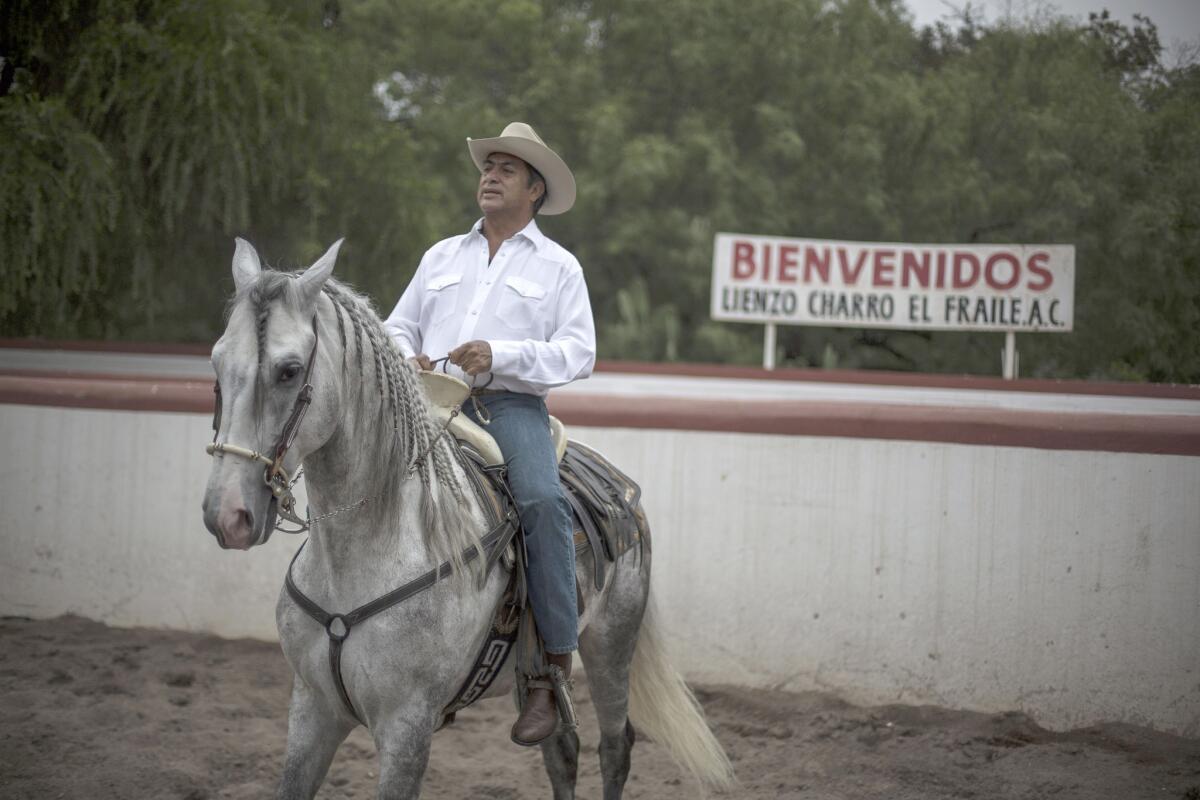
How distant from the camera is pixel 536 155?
3.76 meters

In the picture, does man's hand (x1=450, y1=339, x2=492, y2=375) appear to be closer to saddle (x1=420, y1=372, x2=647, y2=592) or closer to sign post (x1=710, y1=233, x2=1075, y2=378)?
saddle (x1=420, y1=372, x2=647, y2=592)

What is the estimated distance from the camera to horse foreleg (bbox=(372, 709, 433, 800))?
305cm

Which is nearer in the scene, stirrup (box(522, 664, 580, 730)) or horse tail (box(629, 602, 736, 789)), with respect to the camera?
stirrup (box(522, 664, 580, 730))

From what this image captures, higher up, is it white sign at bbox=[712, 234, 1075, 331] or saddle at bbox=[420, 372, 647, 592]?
white sign at bbox=[712, 234, 1075, 331]

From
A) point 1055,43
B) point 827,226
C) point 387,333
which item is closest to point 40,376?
point 387,333

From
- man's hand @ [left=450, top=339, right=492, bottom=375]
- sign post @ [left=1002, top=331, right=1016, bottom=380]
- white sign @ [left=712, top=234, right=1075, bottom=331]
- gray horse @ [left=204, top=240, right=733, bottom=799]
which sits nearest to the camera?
gray horse @ [left=204, top=240, right=733, bottom=799]

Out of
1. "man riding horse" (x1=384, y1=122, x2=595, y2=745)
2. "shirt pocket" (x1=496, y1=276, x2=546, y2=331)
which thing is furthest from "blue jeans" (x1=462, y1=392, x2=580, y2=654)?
"shirt pocket" (x1=496, y1=276, x2=546, y2=331)

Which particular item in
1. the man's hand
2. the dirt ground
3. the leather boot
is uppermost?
the man's hand

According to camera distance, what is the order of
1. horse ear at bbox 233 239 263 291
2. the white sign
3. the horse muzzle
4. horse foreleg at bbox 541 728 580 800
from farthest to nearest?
the white sign < horse foreleg at bbox 541 728 580 800 < horse ear at bbox 233 239 263 291 < the horse muzzle

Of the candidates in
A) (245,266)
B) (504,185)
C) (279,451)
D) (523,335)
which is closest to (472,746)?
(523,335)

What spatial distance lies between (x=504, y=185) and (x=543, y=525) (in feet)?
3.78

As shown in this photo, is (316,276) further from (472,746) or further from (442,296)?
(472,746)

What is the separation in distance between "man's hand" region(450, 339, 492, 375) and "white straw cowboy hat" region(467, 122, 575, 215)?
0.66 metres

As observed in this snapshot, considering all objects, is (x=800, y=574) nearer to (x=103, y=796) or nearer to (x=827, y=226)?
(x=103, y=796)
